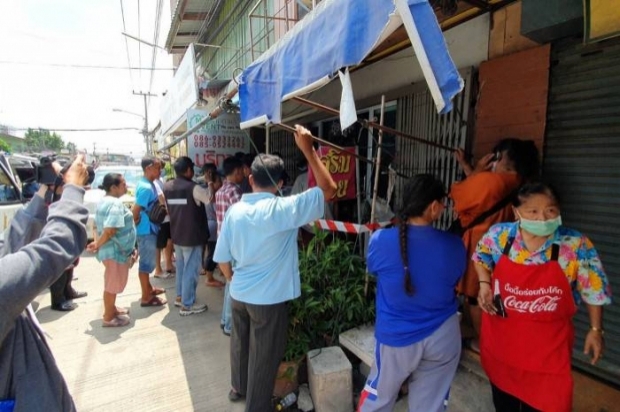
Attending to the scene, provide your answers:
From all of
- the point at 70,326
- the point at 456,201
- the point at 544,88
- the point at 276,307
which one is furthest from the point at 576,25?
the point at 70,326

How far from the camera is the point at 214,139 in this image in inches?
263

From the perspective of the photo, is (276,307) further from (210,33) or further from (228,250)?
(210,33)

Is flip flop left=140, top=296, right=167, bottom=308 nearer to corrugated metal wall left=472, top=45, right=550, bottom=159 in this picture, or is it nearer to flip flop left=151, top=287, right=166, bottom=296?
flip flop left=151, top=287, right=166, bottom=296

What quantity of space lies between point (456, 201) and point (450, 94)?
118 cm

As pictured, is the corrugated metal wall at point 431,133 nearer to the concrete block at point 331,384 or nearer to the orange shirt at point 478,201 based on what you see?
the orange shirt at point 478,201

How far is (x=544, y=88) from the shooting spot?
8.21 feet

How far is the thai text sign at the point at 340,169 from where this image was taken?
13.4ft

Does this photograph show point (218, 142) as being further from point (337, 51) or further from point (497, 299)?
point (497, 299)

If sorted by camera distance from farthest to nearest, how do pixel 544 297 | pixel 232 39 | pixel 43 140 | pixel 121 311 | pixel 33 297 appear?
pixel 43 140 → pixel 232 39 → pixel 121 311 → pixel 544 297 → pixel 33 297

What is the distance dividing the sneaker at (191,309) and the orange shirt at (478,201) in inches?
139

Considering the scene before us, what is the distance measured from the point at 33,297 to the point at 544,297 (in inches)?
86.1

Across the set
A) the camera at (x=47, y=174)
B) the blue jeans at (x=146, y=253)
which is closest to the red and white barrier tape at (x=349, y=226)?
the camera at (x=47, y=174)

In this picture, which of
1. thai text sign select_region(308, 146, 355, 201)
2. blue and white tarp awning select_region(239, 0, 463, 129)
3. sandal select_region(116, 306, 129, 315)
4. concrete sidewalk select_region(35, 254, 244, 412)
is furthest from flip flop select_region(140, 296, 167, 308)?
blue and white tarp awning select_region(239, 0, 463, 129)

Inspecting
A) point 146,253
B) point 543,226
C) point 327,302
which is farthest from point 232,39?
point 543,226
